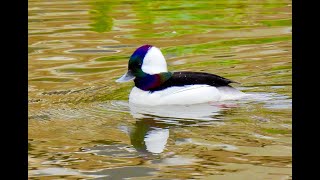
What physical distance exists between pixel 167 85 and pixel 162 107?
0.83 ft

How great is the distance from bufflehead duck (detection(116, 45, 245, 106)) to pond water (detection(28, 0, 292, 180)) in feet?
0.35

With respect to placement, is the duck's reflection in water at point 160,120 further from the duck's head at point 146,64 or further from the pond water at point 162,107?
the duck's head at point 146,64

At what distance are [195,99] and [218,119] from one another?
0.72 metres

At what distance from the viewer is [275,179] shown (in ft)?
20.9

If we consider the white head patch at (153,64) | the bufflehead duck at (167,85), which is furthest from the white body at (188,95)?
the white head patch at (153,64)

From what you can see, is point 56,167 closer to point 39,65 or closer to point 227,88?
point 227,88

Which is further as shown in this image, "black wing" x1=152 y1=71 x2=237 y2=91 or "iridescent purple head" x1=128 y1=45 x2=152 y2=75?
"iridescent purple head" x1=128 y1=45 x2=152 y2=75

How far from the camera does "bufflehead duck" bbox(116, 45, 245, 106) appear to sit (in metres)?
8.94

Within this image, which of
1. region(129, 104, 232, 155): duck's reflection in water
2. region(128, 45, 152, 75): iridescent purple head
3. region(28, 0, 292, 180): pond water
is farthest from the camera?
region(128, 45, 152, 75): iridescent purple head

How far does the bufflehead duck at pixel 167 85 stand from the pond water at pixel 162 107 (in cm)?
11

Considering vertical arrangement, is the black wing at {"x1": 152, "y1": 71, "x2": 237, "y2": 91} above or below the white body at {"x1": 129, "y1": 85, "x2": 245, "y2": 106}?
above

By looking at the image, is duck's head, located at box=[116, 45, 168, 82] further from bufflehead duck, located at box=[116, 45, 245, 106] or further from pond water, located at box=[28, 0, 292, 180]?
pond water, located at box=[28, 0, 292, 180]

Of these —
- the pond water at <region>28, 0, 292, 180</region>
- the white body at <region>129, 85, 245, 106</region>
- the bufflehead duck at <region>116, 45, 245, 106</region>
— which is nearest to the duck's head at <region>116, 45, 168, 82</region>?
the bufflehead duck at <region>116, 45, 245, 106</region>

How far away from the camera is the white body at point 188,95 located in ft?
29.4
